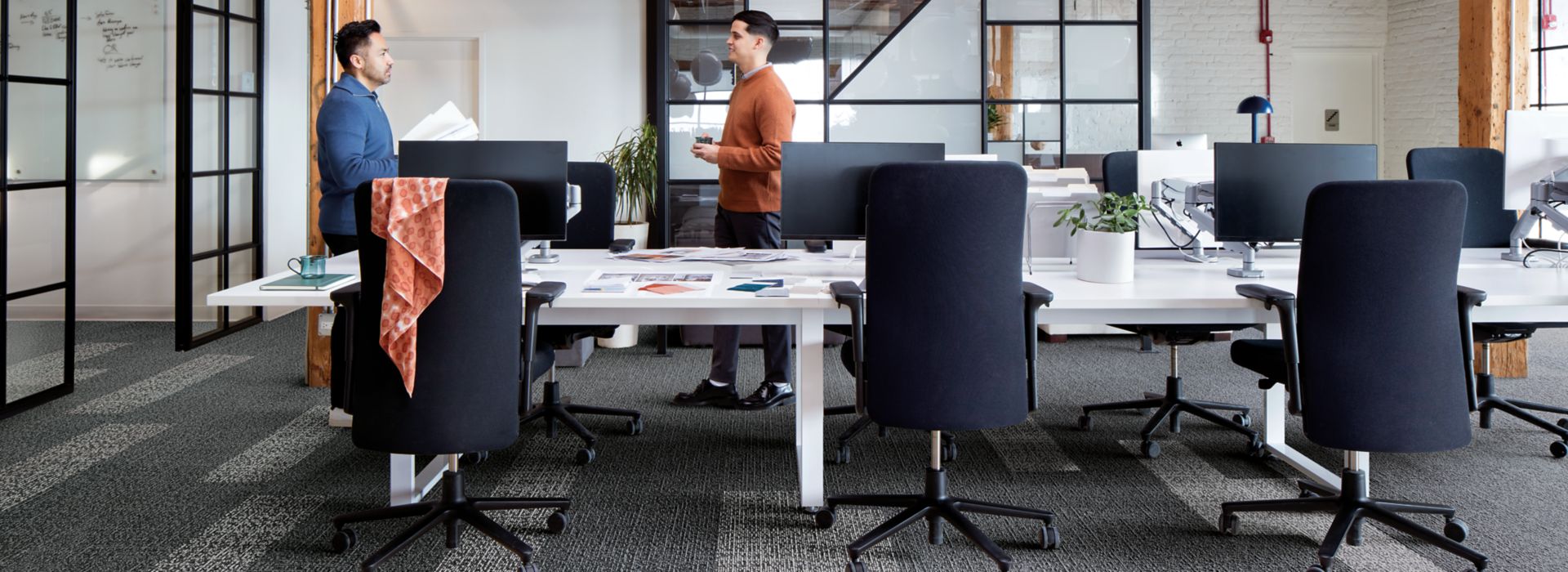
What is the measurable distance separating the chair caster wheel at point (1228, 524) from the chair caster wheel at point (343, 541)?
2043mm

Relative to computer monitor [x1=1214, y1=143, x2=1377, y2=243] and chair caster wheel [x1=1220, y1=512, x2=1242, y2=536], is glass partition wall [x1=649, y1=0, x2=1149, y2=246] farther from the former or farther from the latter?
chair caster wheel [x1=1220, y1=512, x2=1242, y2=536]

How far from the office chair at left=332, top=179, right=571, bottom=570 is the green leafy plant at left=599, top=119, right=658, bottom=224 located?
12.0ft

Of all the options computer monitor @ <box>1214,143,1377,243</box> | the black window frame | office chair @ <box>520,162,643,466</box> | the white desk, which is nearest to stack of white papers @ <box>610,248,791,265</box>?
office chair @ <box>520,162,643,466</box>

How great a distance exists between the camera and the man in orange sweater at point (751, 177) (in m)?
3.97

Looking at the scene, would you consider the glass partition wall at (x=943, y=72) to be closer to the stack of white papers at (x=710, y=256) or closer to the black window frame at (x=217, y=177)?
the black window frame at (x=217, y=177)

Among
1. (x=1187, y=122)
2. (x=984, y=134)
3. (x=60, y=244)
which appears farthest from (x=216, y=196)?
(x=1187, y=122)

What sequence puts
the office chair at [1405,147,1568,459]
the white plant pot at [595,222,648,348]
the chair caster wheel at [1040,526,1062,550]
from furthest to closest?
the white plant pot at [595,222,648,348] → the office chair at [1405,147,1568,459] → the chair caster wheel at [1040,526,1062,550]

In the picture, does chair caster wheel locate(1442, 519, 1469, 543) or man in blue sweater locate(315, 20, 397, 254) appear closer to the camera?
chair caster wheel locate(1442, 519, 1469, 543)

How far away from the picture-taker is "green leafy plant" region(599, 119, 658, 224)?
604 cm

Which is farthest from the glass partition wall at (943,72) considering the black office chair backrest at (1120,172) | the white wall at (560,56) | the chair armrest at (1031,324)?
the chair armrest at (1031,324)

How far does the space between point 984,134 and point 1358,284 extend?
3.88 m

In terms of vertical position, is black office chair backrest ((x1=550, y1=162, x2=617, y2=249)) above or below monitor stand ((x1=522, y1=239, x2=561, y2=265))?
above

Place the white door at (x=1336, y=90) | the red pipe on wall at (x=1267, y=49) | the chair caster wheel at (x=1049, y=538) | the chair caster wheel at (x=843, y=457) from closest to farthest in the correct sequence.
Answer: the chair caster wheel at (x=1049, y=538), the chair caster wheel at (x=843, y=457), the red pipe on wall at (x=1267, y=49), the white door at (x=1336, y=90)

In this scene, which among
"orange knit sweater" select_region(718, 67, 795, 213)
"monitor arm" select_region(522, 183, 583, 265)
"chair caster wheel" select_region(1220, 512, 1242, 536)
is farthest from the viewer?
"orange knit sweater" select_region(718, 67, 795, 213)
